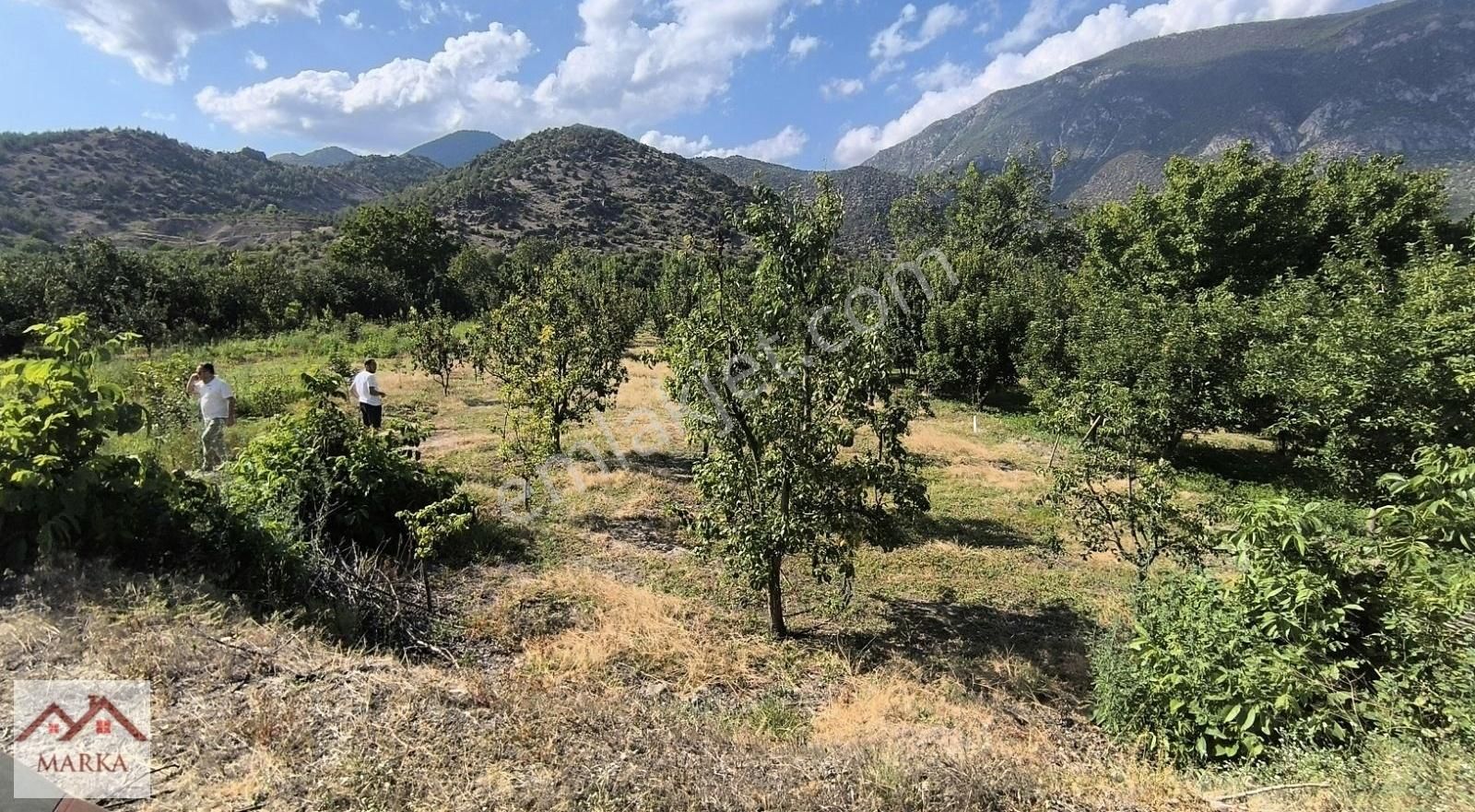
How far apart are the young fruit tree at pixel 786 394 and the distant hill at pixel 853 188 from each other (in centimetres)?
31

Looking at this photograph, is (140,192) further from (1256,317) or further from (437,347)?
(1256,317)

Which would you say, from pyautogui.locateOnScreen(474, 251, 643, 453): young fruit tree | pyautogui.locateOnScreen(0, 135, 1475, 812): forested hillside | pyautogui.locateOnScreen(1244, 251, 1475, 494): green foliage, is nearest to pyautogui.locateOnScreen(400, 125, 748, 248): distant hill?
pyautogui.locateOnScreen(474, 251, 643, 453): young fruit tree

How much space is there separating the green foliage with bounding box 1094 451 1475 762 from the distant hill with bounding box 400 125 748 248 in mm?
66459

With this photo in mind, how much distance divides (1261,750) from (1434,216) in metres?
23.2

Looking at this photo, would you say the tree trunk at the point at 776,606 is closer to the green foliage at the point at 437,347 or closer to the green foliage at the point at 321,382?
the green foliage at the point at 321,382

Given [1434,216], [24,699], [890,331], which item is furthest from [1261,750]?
[1434,216]

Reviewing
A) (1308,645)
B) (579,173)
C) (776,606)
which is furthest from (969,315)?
(579,173)

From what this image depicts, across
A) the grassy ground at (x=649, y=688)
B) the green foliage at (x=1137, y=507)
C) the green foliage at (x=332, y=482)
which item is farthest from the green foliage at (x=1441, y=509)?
the green foliage at (x=332, y=482)

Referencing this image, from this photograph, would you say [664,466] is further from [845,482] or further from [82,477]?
[82,477]

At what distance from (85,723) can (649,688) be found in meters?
3.08

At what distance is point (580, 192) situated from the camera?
84.5 meters

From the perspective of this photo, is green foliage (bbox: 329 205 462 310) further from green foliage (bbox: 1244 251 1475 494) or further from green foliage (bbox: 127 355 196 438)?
green foliage (bbox: 1244 251 1475 494)

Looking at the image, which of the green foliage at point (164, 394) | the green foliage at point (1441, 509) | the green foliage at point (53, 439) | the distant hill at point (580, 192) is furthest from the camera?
the distant hill at point (580, 192)

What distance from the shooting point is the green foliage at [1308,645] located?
3045mm
